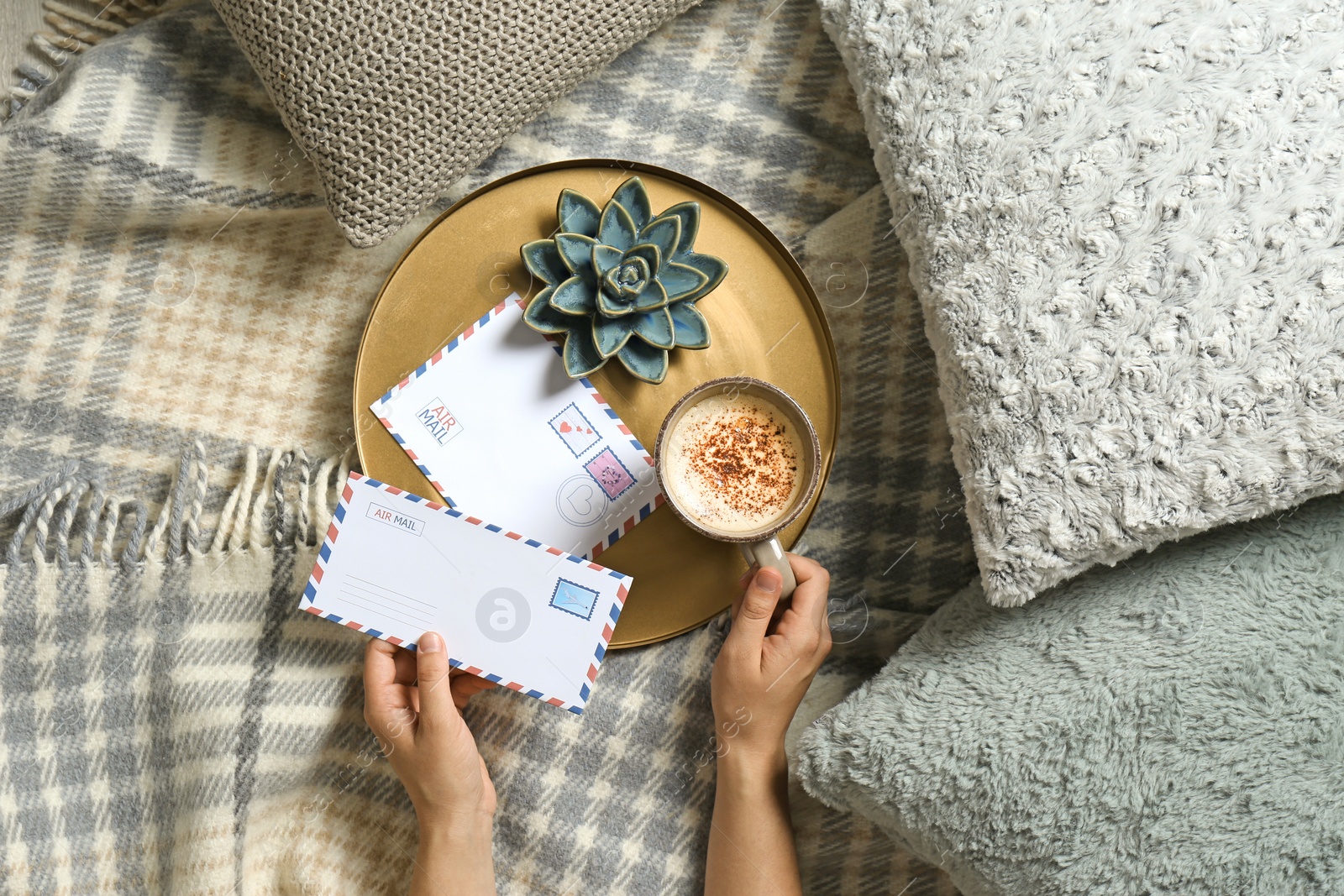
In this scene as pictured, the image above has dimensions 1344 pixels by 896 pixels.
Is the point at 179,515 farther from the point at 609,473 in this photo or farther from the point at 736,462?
the point at 736,462

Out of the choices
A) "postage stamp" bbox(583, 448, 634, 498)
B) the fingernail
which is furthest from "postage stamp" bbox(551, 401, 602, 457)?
the fingernail

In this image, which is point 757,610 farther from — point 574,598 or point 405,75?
point 405,75

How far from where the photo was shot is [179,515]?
0.91 m

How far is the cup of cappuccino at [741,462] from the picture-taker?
813 millimetres

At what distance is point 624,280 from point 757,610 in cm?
36

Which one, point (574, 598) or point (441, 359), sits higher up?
point (441, 359)

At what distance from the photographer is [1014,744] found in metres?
0.74

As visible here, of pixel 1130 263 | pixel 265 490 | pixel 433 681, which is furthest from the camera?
pixel 265 490

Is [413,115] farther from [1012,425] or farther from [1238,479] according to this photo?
[1238,479]

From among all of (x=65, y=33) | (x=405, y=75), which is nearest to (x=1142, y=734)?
(x=405, y=75)

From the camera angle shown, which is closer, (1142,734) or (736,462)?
(1142,734)

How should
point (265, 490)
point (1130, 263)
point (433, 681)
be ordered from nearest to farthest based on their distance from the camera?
point (1130, 263)
point (433, 681)
point (265, 490)

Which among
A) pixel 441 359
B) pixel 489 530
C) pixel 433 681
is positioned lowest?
pixel 433 681

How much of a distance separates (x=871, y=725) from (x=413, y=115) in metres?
0.75
